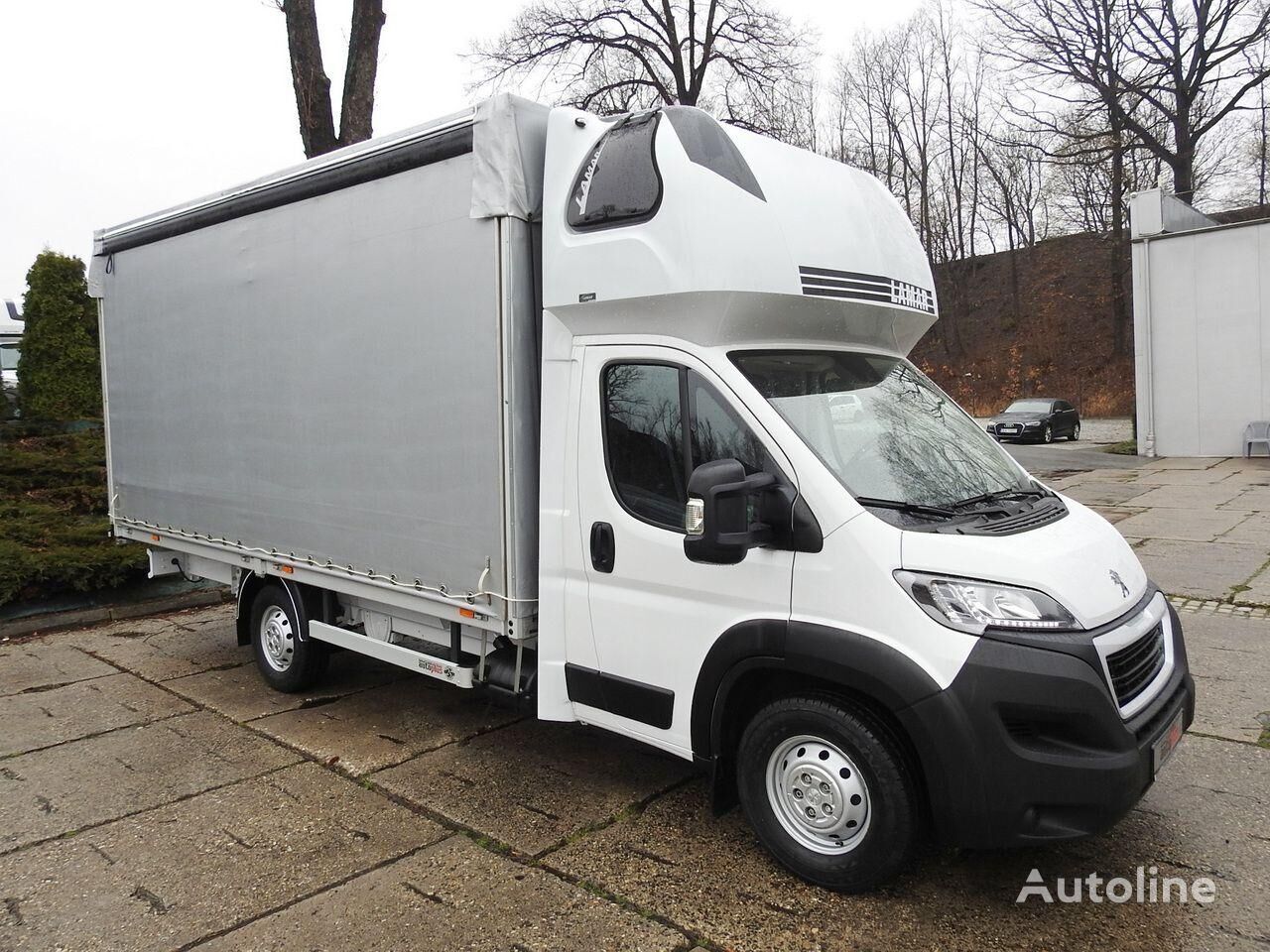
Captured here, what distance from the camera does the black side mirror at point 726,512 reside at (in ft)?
10.8

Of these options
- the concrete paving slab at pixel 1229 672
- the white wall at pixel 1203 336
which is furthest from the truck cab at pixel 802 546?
the white wall at pixel 1203 336

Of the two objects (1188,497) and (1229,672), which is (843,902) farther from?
(1188,497)

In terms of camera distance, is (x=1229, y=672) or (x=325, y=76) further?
(x=325, y=76)

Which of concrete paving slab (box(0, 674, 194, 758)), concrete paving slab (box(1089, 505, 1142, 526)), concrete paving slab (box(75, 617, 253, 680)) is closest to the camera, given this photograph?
concrete paving slab (box(0, 674, 194, 758))

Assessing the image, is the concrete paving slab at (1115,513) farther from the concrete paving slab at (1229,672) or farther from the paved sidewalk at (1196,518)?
the concrete paving slab at (1229,672)

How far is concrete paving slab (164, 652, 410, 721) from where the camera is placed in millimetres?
5949

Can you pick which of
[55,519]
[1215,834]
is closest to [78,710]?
[55,519]

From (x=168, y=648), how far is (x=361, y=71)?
24.7 ft

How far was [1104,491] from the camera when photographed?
49.3 ft

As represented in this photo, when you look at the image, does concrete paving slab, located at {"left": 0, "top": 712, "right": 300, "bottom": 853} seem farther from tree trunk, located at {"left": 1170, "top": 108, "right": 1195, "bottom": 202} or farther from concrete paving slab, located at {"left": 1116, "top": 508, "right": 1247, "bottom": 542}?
tree trunk, located at {"left": 1170, "top": 108, "right": 1195, "bottom": 202}

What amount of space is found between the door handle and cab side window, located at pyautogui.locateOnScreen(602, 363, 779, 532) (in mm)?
136

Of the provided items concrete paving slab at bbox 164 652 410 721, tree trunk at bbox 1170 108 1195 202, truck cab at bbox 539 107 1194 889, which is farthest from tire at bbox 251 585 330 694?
tree trunk at bbox 1170 108 1195 202

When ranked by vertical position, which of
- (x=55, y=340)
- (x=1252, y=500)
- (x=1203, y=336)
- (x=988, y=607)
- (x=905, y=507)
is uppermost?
(x=1203, y=336)

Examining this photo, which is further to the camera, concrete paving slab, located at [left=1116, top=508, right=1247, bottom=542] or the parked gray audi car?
the parked gray audi car
